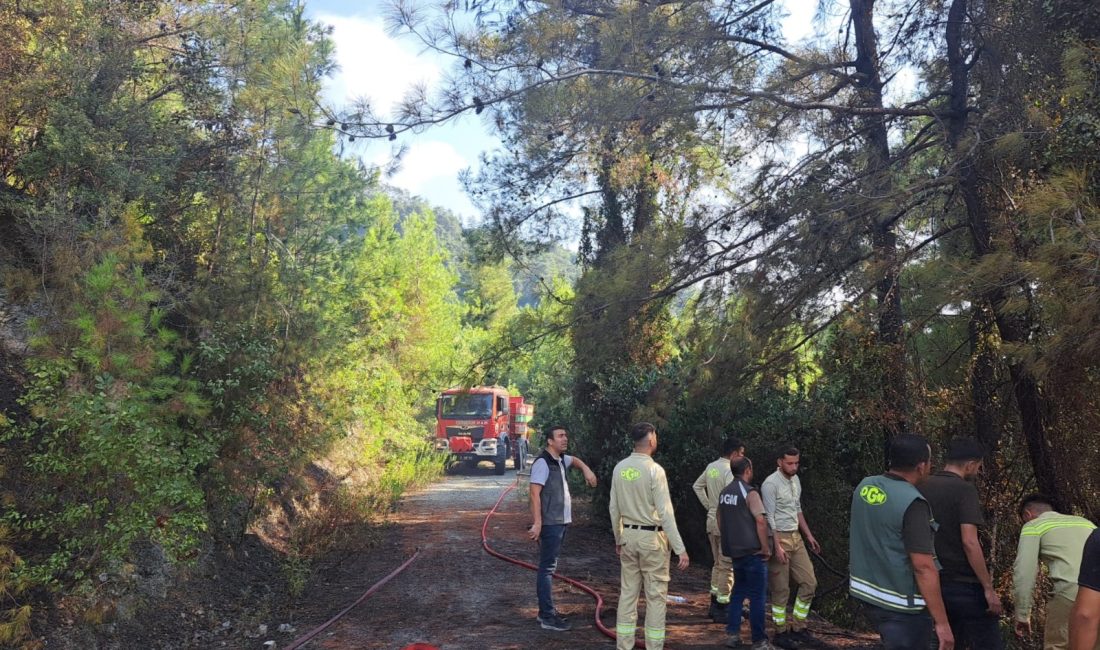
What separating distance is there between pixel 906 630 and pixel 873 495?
636 mm

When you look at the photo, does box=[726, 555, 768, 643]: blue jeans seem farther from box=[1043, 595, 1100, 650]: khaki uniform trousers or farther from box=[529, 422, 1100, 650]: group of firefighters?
box=[1043, 595, 1100, 650]: khaki uniform trousers

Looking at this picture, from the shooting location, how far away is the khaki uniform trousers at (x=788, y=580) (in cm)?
643

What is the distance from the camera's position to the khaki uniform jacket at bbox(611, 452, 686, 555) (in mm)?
5531

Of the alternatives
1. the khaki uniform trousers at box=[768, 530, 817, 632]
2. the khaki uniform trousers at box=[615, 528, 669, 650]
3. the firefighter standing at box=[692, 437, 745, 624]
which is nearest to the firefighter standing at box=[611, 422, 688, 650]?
the khaki uniform trousers at box=[615, 528, 669, 650]

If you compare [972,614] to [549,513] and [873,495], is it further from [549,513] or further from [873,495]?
[549,513]

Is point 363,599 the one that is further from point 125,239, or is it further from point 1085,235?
point 1085,235

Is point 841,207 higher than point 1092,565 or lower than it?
higher

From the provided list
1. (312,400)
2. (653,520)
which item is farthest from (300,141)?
(653,520)

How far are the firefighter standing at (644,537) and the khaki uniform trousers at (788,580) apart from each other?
1400 mm

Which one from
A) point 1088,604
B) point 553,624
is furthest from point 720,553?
point 1088,604

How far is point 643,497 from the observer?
18.3 feet

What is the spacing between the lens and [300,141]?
31.0 feet

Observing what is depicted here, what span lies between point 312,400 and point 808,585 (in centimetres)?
607

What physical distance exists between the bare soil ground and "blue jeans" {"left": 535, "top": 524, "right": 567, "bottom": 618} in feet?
0.77
